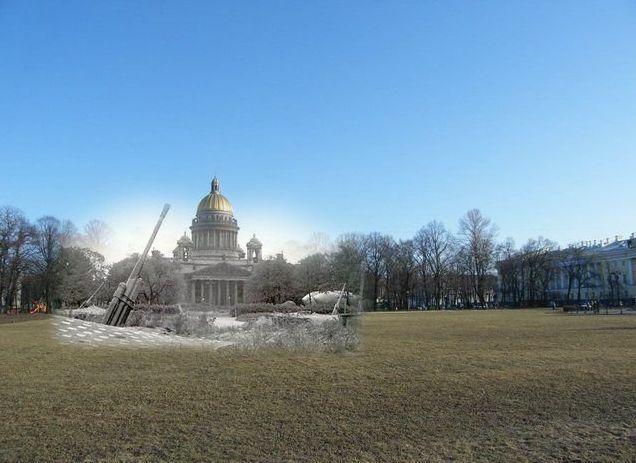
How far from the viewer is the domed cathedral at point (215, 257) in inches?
1754

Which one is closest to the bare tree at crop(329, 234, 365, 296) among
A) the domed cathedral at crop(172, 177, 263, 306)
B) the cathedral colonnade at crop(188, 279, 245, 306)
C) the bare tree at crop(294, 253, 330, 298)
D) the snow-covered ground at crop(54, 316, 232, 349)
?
the bare tree at crop(294, 253, 330, 298)

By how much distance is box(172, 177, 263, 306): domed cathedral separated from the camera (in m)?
44.5

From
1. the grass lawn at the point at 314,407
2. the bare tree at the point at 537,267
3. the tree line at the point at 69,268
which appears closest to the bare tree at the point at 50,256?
the tree line at the point at 69,268

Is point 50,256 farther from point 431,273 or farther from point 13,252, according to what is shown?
point 431,273

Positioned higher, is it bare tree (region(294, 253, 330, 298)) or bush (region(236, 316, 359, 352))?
bare tree (region(294, 253, 330, 298))

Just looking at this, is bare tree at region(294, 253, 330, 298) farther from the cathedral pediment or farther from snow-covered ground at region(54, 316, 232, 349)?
the cathedral pediment

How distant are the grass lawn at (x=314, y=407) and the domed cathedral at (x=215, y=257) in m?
25.8

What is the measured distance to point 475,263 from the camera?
76.1 m

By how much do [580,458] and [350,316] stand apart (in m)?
11.4

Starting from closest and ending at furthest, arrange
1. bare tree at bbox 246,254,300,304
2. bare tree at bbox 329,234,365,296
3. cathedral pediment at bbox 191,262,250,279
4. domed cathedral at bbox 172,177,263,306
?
bare tree at bbox 329,234,365,296, bare tree at bbox 246,254,300,304, domed cathedral at bbox 172,177,263,306, cathedral pediment at bbox 191,262,250,279

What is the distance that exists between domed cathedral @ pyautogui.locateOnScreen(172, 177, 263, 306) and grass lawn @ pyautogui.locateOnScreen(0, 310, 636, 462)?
84.6ft

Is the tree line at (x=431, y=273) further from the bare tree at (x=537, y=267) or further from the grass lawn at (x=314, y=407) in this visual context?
the grass lawn at (x=314, y=407)

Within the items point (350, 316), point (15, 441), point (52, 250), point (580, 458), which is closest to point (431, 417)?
point (580, 458)

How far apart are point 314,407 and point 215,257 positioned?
149 ft
